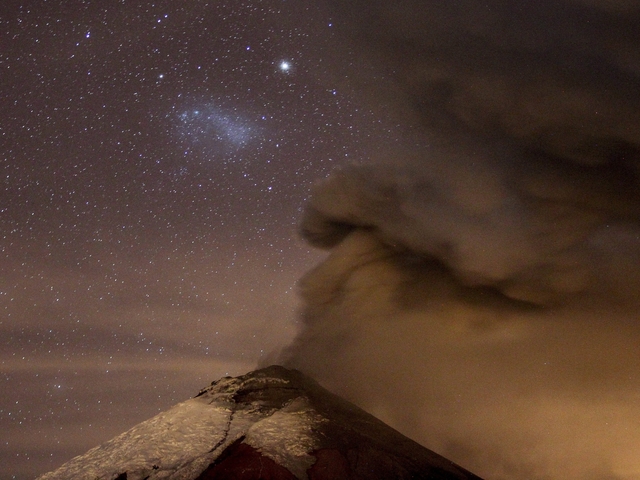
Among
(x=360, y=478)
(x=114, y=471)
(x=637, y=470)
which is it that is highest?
(x=637, y=470)

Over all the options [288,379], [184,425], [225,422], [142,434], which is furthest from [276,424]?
[288,379]

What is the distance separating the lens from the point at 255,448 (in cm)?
2269

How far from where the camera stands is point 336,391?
4631 cm

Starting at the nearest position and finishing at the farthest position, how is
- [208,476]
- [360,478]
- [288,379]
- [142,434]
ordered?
[208,476] < [360,478] < [142,434] < [288,379]

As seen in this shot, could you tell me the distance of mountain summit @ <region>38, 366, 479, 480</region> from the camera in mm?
21375

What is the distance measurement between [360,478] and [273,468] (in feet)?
12.1

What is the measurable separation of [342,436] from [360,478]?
11.7ft

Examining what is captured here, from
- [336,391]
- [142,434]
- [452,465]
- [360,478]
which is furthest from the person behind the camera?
[336,391]

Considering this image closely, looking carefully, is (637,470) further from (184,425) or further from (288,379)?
(184,425)

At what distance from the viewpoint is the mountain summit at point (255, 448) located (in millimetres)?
21375

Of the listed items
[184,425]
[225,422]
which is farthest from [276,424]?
[184,425]

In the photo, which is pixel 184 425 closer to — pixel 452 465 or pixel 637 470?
pixel 452 465

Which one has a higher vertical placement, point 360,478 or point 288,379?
point 288,379

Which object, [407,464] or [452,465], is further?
[452,465]
